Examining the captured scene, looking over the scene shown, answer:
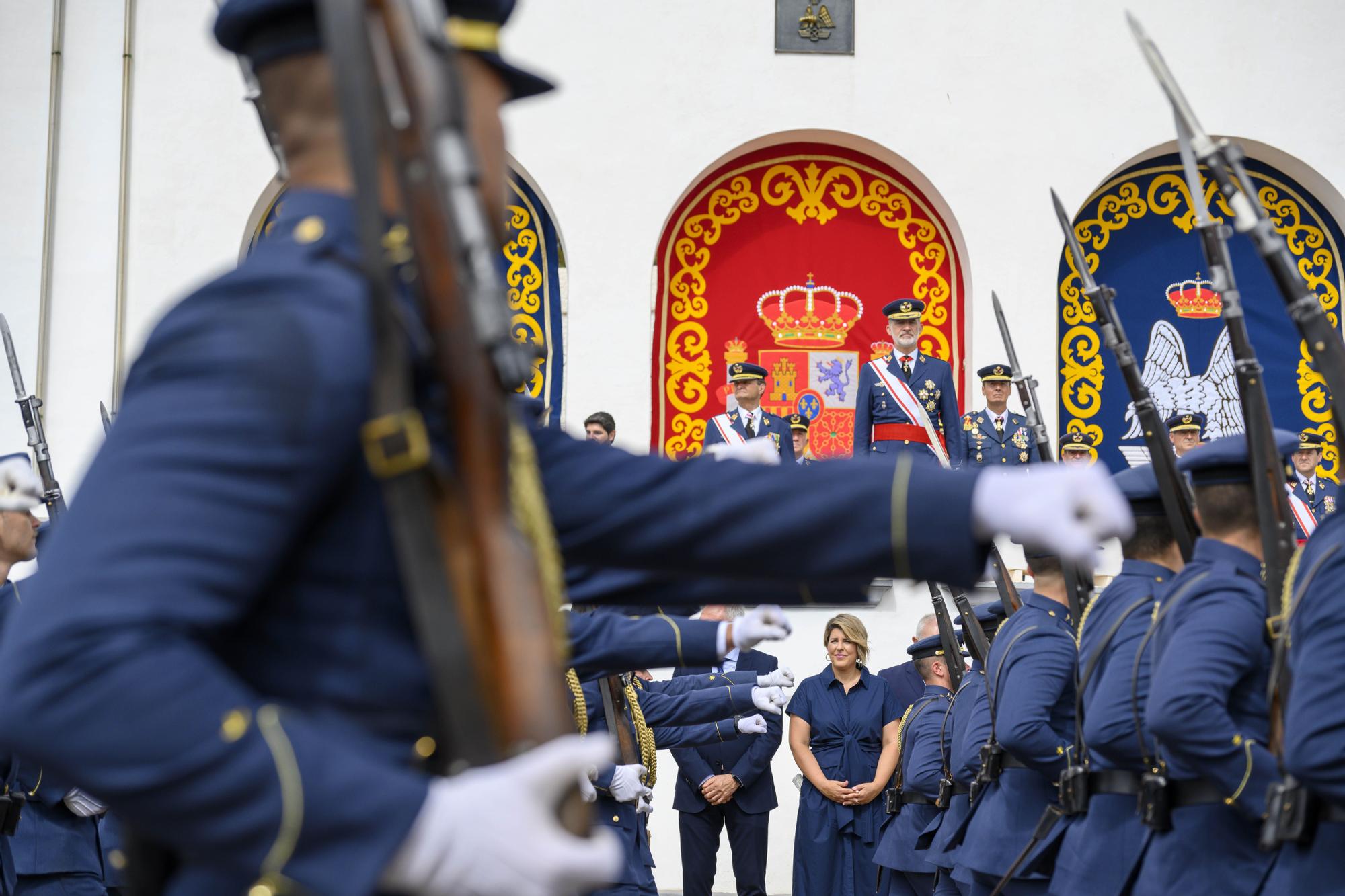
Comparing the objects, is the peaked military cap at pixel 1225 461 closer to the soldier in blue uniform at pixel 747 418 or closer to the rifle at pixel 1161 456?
the rifle at pixel 1161 456

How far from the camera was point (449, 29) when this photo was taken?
1358mm

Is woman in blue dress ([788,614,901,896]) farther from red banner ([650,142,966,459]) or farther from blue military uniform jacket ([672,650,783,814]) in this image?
red banner ([650,142,966,459])

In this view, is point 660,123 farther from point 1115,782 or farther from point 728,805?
point 1115,782

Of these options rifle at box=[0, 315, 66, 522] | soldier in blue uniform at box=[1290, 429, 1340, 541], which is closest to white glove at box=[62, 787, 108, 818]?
rifle at box=[0, 315, 66, 522]

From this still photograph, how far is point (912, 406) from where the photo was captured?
9664 millimetres

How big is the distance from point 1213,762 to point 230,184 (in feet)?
28.4

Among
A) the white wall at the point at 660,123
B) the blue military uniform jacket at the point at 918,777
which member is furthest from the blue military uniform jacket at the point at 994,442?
the blue military uniform jacket at the point at 918,777

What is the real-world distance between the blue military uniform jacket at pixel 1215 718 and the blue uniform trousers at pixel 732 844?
461cm

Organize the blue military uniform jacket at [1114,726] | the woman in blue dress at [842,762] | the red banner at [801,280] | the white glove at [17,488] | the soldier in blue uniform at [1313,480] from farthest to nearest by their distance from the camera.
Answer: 1. the red banner at [801,280]
2. the soldier in blue uniform at [1313,480]
3. the woman in blue dress at [842,762]
4. the white glove at [17,488]
5. the blue military uniform jacket at [1114,726]

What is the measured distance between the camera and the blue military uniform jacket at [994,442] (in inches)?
377

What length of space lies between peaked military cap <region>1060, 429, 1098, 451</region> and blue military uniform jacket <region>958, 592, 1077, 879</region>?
4.97 m

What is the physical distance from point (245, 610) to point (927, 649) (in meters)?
6.60

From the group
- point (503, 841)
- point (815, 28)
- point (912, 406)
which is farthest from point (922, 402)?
point (503, 841)

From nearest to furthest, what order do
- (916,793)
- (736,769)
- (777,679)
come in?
1. (777,679)
2. (916,793)
3. (736,769)
